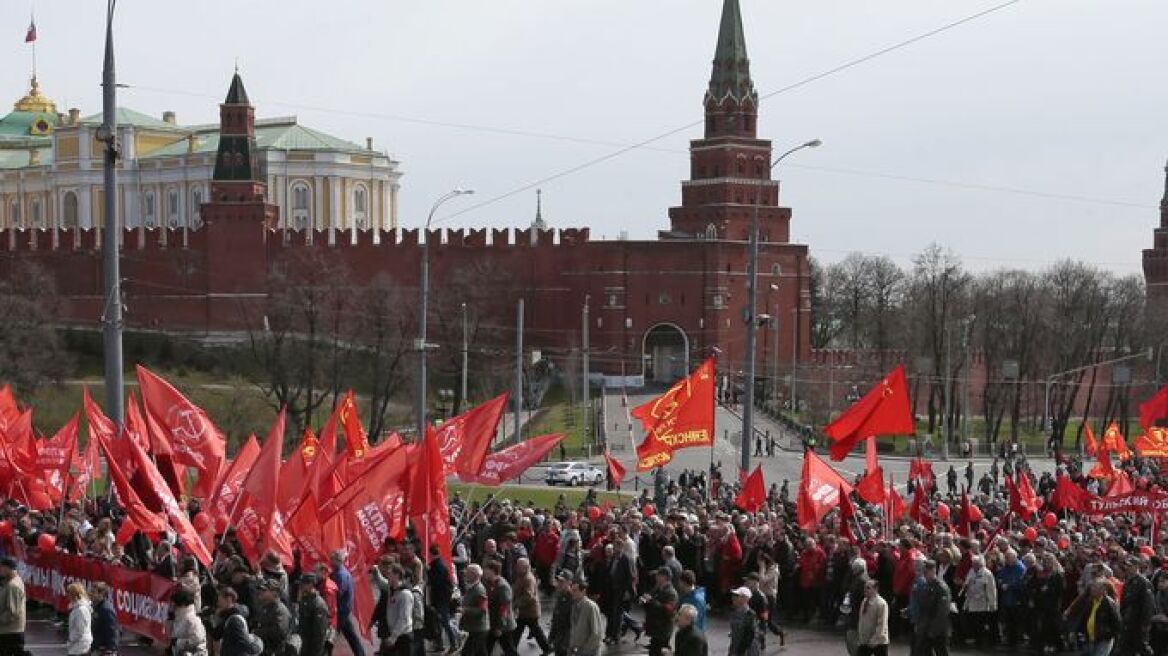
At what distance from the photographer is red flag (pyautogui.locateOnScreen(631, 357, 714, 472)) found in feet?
79.2

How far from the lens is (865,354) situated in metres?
84.7

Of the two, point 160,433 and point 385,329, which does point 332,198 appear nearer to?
point 385,329

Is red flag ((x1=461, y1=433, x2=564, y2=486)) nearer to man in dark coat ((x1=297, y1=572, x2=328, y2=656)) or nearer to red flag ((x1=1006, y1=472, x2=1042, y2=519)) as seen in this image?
man in dark coat ((x1=297, y1=572, x2=328, y2=656))

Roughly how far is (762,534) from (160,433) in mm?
6227

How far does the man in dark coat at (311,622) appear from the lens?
14.7 meters

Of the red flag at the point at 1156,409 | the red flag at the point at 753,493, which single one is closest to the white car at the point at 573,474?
the red flag at the point at 1156,409

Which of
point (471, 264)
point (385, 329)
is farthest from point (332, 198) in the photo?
point (385, 329)

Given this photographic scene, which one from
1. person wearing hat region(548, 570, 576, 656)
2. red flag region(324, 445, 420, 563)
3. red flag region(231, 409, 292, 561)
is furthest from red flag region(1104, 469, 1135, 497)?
red flag region(231, 409, 292, 561)

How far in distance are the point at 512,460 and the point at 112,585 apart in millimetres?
4688

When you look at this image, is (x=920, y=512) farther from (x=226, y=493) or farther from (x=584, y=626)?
(x=584, y=626)

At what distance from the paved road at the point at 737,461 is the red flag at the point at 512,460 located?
2359 centimetres

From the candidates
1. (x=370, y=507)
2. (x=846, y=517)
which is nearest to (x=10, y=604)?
(x=370, y=507)

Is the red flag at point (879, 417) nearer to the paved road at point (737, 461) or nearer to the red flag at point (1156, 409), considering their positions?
the red flag at point (1156, 409)

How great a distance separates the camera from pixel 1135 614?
16.1m
